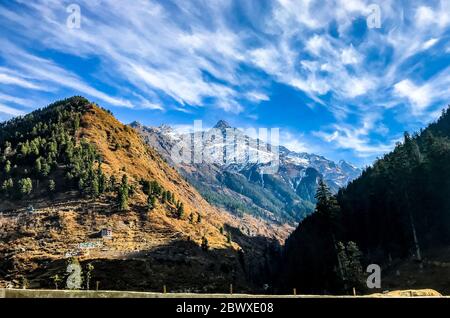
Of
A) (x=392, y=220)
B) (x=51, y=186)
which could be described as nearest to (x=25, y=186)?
(x=51, y=186)

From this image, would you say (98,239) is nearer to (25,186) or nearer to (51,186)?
(51,186)

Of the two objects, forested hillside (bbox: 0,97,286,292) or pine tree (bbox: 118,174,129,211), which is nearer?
forested hillside (bbox: 0,97,286,292)

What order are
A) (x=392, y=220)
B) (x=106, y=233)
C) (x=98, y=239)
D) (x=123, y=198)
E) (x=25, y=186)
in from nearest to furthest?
(x=392, y=220) < (x=98, y=239) < (x=106, y=233) < (x=123, y=198) < (x=25, y=186)

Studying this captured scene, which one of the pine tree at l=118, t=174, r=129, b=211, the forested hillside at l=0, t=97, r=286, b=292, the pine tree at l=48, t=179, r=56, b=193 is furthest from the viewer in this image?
the pine tree at l=48, t=179, r=56, b=193

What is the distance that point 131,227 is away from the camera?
554 ft

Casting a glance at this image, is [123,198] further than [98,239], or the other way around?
[123,198]

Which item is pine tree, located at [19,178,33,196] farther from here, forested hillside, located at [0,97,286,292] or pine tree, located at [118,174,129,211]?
pine tree, located at [118,174,129,211]

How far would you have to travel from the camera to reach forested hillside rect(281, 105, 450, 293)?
267 feet

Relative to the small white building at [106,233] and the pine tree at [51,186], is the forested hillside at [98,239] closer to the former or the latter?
the pine tree at [51,186]

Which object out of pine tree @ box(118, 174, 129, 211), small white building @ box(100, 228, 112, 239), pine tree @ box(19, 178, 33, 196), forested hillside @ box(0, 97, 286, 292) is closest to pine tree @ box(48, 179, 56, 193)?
forested hillside @ box(0, 97, 286, 292)

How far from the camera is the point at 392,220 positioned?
357 ft
